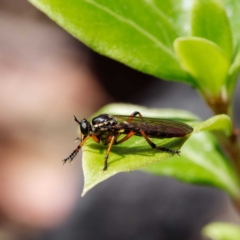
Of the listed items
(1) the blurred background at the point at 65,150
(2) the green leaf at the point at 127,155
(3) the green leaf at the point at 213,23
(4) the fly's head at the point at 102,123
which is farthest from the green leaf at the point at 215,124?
(1) the blurred background at the point at 65,150

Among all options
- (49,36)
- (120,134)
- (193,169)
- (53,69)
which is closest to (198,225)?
(193,169)

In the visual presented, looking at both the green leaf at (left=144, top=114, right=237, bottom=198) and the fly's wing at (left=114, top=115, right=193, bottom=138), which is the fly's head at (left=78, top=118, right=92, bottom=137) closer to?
the fly's wing at (left=114, top=115, right=193, bottom=138)

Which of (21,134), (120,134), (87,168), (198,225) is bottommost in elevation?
(198,225)

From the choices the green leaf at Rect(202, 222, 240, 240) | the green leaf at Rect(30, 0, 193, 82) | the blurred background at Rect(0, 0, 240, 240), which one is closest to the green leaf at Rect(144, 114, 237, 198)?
the green leaf at Rect(202, 222, 240, 240)

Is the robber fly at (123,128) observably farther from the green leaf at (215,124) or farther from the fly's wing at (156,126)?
the green leaf at (215,124)

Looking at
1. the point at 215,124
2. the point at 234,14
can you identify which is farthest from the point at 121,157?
the point at 234,14

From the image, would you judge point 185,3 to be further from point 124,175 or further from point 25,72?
point 25,72

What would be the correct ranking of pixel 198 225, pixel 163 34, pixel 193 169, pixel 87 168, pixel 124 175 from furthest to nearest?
pixel 124 175
pixel 198 225
pixel 193 169
pixel 163 34
pixel 87 168
